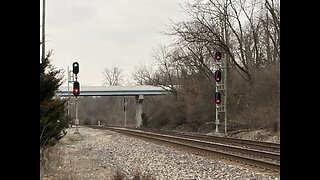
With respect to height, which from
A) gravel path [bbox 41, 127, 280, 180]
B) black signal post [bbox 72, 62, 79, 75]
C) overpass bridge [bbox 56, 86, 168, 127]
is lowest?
gravel path [bbox 41, 127, 280, 180]

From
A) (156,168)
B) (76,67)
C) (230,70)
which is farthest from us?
(230,70)

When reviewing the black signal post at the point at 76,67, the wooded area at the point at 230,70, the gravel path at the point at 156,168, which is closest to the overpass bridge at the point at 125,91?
the wooded area at the point at 230,70

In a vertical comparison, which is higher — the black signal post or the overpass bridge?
the black signal post

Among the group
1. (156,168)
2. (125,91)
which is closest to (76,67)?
(156,168)

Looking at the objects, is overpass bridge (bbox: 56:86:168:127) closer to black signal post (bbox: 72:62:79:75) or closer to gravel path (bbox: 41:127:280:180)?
black signal post (bbox: 72:62:79:75)

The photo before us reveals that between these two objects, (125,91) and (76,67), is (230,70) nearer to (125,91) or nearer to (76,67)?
(76,67)

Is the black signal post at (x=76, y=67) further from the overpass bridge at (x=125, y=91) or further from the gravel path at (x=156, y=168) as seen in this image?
the overpass bridge at (x=125, y=91)

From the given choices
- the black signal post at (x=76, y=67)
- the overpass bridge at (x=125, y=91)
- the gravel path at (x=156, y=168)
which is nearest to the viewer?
the gravel path at (x=156, y=168)

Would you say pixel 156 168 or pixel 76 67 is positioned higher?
pixel 76 67

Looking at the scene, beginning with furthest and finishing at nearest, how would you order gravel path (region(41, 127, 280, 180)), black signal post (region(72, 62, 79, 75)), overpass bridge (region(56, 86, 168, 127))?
overpass bridge (region(56, 86, 168, 127)) < black signal post (region(72, 62, 79, 75)) < gravel path (region(41, 127, 280, 180))

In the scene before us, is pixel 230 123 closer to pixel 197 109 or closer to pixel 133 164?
pixel 197 109

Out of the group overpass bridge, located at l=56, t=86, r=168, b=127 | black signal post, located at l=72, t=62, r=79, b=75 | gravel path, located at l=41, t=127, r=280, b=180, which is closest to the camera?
gravel path, located at l=41, t=127, r=280, b=180

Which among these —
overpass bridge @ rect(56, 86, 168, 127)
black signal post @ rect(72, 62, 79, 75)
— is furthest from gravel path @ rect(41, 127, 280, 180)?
overpass bridge @ rect(56, 86, 168, 127)

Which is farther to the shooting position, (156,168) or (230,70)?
(230,70)
